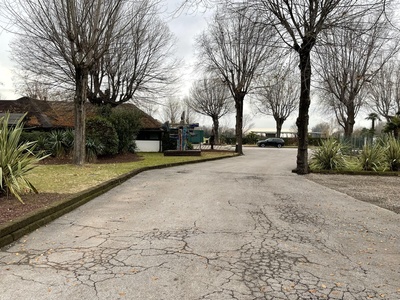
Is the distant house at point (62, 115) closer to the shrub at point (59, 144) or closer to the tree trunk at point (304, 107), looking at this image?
the shrub at point (59, 144)

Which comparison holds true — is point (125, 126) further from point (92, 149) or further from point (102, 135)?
point (92, 149)

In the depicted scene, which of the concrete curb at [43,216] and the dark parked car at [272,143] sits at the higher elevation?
the dark parked car at [272,143]

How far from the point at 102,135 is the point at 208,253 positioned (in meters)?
14.6

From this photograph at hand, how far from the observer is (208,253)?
164 inches

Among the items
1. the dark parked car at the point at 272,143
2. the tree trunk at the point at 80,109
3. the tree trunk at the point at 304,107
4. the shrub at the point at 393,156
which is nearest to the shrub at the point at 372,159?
the shrub at the point at 393,156

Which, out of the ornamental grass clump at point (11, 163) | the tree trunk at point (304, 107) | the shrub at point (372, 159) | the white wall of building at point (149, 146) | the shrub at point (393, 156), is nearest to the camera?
the ornamental grass clump at point (11, 163)

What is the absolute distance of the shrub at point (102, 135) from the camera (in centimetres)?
1708

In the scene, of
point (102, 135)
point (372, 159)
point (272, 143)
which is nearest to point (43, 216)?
point (102, 135)

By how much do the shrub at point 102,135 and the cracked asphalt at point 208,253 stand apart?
33.3ft

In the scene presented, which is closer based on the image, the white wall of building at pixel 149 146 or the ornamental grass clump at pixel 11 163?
the ornamental grass clump at pixel 11 163

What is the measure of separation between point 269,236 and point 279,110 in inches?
2092

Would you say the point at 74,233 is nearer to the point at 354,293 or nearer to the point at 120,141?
the point at 354,293

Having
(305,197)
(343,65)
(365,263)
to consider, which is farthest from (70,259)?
(343,65)

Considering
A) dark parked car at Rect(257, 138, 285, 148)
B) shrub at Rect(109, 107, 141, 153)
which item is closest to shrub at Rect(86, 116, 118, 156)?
shrub at Rect(109, 107, 141, 153)
